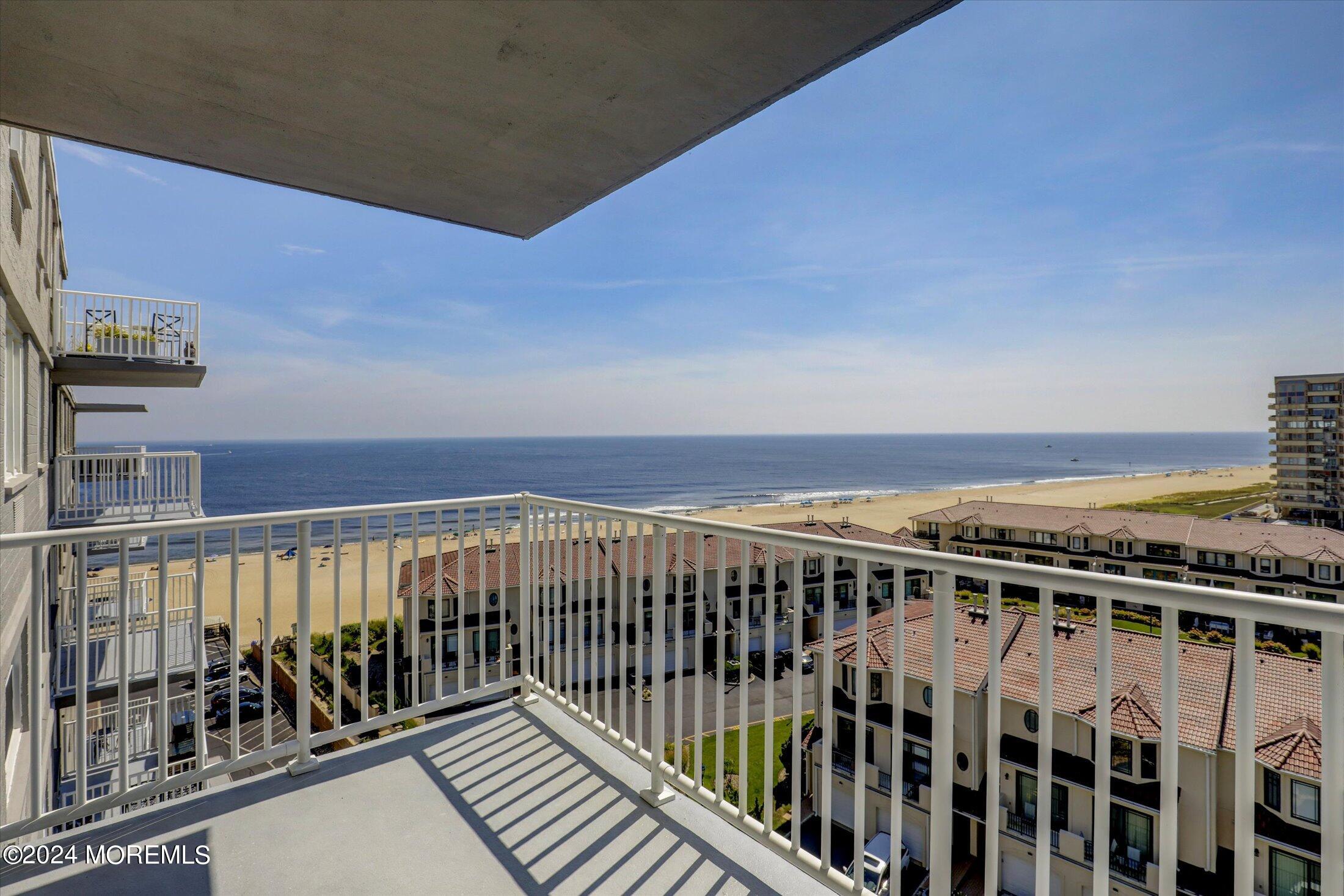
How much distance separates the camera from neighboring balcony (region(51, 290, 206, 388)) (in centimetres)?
728

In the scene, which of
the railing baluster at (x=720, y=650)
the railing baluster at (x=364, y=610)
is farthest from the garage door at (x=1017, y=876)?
the railing baluster at (x=364, y=610)

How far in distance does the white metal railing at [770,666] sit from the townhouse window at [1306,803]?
15 centimetres

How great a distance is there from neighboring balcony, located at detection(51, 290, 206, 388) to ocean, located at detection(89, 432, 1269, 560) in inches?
583

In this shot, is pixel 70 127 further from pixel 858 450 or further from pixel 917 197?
pixel 858 450

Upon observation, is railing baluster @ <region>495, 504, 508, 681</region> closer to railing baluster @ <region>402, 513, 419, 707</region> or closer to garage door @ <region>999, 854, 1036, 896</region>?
railing baluster @ <region>402, 513, 419, 707</region>

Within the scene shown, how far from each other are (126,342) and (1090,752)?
402 inches

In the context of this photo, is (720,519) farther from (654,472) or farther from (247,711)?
(654,472)

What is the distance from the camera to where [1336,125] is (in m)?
18.1

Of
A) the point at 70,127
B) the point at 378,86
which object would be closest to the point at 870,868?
the point at 378,86

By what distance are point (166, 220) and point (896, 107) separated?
38255 mm

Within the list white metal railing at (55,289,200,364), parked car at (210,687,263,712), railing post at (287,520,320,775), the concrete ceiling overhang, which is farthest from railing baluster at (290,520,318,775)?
parked car at (210,687,263,712)

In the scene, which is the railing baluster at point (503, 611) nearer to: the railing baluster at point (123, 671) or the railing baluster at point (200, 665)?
the railing baluster at point (200, 665)

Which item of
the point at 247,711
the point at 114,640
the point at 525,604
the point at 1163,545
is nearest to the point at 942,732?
the point at 525,604

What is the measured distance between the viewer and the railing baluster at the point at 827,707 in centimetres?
147
